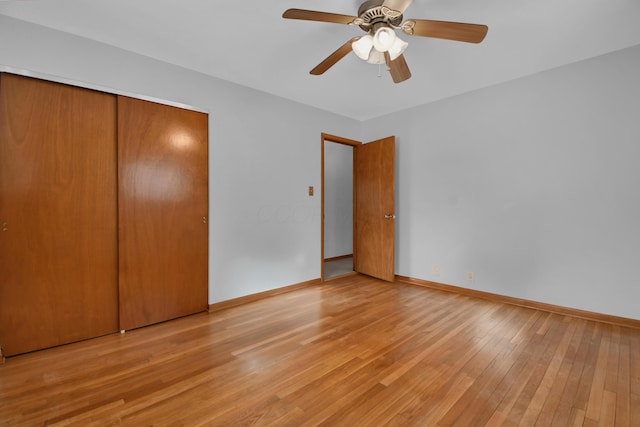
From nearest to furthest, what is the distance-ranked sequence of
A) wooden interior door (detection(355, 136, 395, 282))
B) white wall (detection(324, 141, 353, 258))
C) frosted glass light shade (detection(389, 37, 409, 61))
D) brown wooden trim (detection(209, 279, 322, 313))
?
frosted glass light shade (detection(389, 37, 409, 61)) < brown wooden trim (detection(209, 279, 322, 313)) < wooden interior door (detection(355, 136, 395, 282)) < white wall (detection(324, 141, 353, 258))

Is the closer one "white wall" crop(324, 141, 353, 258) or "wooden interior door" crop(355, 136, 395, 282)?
→ "wooden interior door" crop(355, 136, 395, 282)

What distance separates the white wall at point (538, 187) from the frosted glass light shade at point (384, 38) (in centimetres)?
216

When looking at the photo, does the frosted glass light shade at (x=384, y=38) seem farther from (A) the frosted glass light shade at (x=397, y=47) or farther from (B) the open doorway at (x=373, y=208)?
(B) the open doorway at (x=373, y=208)

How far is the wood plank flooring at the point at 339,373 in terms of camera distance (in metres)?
1.45

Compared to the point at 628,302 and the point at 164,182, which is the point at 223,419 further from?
the point at 628,302

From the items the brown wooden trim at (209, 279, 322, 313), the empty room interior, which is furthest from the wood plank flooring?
the brown wooden trim at (209, 279, 322, 313)

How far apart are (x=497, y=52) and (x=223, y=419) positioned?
347cm

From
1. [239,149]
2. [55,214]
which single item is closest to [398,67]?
[239,149]

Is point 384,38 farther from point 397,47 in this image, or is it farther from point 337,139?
point 337,139

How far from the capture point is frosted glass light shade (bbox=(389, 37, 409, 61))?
71.9 inches

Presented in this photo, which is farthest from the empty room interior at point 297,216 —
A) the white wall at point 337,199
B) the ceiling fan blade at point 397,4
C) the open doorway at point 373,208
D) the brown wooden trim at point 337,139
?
the white wall at point 337,199

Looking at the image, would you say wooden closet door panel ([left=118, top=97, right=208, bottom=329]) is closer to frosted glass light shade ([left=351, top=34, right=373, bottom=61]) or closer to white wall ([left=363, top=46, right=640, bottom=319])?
frosted glass light shade ([left=351, top=34, right=373, bottom=61])

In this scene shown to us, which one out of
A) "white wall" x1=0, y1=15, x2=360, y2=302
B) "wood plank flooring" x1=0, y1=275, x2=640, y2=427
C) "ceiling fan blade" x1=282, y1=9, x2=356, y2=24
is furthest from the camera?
"white wall" x1=0, y1=15, x2=360, y2=302

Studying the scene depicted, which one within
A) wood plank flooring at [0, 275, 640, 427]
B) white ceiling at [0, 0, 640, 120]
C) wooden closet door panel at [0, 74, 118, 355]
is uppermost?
white ceiling at [0, 0, 640, 120]
